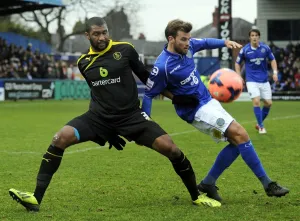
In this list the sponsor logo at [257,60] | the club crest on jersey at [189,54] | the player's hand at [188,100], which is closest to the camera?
the player's hand at [188,100]

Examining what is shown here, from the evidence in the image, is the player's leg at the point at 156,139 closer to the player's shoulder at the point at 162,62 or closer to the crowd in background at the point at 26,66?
the player's shoulder at the point at 162,62

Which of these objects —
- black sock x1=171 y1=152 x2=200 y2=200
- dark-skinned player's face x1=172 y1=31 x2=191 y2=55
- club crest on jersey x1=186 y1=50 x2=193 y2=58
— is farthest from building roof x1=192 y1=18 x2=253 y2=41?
black sock x1=171 y1=152 x2=200 y2=200

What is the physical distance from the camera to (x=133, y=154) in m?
11.6

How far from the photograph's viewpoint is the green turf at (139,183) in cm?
654

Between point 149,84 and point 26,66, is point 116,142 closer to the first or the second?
point 149,84

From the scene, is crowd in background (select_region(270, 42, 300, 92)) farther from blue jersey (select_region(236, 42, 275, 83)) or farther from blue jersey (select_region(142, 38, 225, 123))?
blue jersey (select_region(142, 38, 225, 123))

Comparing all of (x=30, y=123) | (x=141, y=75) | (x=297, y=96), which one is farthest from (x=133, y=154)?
(x=297, y=96)

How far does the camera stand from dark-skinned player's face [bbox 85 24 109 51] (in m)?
6.71

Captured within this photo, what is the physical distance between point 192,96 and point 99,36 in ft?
3.96

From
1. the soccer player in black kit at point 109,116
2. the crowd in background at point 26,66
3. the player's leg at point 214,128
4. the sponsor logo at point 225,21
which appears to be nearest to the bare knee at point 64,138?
the soccer player in black kit at point 109,116

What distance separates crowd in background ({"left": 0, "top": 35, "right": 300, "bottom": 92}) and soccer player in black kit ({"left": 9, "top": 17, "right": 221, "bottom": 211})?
2821 cm

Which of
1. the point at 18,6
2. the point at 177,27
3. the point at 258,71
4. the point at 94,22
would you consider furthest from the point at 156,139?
the point at 18,6

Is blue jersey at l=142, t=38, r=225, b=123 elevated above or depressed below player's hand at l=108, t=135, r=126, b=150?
above

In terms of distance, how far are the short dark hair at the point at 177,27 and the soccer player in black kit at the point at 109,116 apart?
0.46 meters
